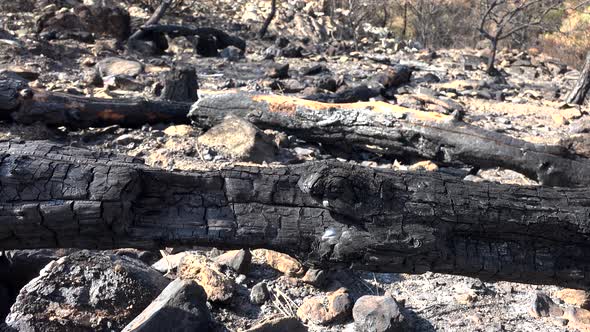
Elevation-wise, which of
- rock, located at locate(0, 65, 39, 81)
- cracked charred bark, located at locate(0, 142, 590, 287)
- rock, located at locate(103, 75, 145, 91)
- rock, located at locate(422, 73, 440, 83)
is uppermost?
cracked charred bark, located at locate(0, 142, 590, 287)

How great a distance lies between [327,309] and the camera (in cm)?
277

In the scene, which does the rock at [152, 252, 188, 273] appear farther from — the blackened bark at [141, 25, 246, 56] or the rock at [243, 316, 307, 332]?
the blackened bark at [141, 25, 246, 56]

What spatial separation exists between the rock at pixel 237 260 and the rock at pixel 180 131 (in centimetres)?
212

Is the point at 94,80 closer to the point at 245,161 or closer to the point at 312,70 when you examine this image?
the point at 245,161

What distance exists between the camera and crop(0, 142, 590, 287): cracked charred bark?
5.59ft

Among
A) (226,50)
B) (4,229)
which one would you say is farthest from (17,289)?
(226,50)

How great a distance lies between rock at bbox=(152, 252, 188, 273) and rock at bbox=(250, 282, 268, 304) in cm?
42

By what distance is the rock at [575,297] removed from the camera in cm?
290

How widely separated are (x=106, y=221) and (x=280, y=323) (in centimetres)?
99

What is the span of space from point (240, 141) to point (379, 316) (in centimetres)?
232

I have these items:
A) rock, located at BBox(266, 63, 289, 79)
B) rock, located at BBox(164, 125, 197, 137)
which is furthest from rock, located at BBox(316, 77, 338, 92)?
rock, located at BBox(164, 125, 197, 137)

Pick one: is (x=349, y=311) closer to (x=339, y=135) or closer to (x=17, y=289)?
(x=17, y=289)

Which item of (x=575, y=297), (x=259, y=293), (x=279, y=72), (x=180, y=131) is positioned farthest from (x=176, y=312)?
(x=279, y=72)

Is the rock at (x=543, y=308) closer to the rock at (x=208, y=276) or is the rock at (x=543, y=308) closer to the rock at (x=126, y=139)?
the rock at (x=208, y=276)
